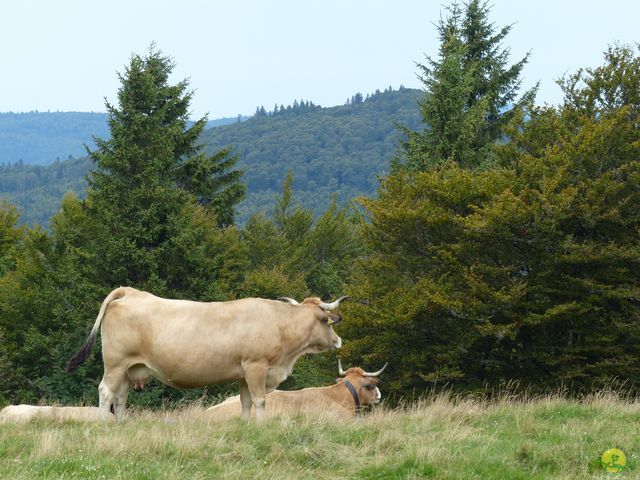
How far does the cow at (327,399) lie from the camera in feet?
45.0

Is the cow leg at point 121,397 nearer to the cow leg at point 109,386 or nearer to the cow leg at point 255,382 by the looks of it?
the cow leg at point 109,386

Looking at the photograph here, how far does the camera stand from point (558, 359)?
2416cm

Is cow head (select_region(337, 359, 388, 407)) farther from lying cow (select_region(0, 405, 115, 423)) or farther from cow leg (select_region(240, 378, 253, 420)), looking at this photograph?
lying cow (select_region(0, 405, 115, 423))

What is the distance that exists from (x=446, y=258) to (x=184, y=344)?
51.1ft

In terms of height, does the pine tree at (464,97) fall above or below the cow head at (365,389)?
above

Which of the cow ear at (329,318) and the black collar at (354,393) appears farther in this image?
the black collar at (354,393)

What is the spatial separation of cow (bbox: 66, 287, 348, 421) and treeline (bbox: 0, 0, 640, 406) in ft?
41.8

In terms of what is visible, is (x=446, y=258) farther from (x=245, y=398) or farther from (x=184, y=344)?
(x=184, y=344)

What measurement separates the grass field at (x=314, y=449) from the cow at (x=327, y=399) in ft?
11.0

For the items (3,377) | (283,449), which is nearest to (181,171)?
(3,377)

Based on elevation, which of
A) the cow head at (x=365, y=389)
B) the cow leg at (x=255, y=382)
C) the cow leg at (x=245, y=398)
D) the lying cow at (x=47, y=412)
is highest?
the cow leg at (x=255, y=382)

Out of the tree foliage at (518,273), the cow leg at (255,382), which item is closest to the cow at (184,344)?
the cow leg at (255,382)

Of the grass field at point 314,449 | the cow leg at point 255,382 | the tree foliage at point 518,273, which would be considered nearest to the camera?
the grass field at point 314,449

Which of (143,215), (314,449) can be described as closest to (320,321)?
(314,449)
